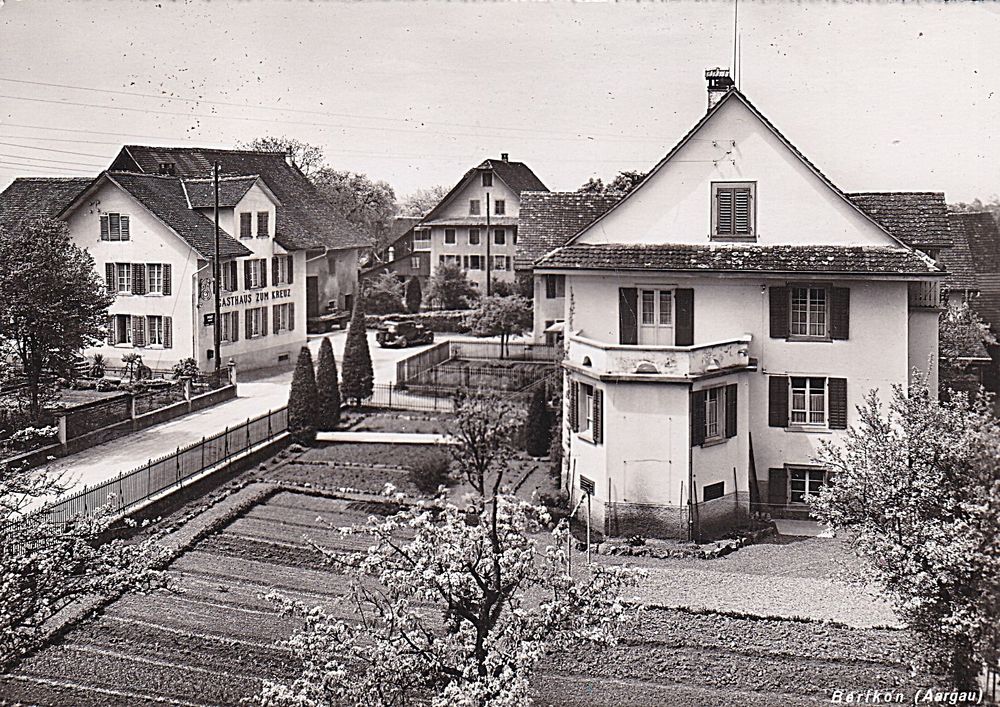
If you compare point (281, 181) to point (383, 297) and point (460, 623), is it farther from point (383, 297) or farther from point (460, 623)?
point (460, 623)

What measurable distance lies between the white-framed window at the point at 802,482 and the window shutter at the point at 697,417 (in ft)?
8.70

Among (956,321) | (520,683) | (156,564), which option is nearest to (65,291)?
(156,564)

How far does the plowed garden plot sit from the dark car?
88.9ft

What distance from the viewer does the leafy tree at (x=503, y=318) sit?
4022 cm

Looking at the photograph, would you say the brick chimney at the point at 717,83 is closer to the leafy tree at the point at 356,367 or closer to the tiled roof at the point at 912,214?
the tiled roof at the point at 912,214

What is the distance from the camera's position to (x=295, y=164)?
51719mm

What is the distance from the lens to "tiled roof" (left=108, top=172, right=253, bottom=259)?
108 ft

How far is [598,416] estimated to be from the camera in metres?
21.0

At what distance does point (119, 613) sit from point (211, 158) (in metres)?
29.2

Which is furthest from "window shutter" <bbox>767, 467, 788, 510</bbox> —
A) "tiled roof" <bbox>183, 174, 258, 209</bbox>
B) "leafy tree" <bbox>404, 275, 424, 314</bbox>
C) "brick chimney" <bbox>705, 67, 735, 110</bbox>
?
"leafy tree" <bbox>404, 275, 424, 314</bbox>

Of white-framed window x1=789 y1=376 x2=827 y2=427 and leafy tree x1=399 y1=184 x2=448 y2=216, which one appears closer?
white-framed window x1=789 y1=376 x2=827 y2=427

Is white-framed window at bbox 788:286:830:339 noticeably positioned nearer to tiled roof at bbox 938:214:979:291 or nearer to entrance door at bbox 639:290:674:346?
entrance door at bbox 639:290:674:346

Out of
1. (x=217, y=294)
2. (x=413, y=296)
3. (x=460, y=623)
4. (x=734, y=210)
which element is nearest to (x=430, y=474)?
(x=734, y=210)

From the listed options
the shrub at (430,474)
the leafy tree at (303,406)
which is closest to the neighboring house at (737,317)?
the shrub at (430,474)
